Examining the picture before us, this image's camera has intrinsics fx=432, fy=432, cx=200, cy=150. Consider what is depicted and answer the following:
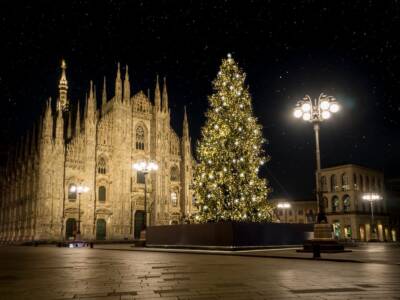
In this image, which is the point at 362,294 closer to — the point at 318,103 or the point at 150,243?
the point at 318,103

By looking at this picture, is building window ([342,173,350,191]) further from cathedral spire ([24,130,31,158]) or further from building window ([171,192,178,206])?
cathedral spire ([24,130,31,158])

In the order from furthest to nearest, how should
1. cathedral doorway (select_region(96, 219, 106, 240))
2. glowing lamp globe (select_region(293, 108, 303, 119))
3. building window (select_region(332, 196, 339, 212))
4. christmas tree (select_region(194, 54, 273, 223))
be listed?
building window (select_region(332, 196, 339, 212))
cathedral doorway (select_region(96, 219, 106, 240))
christmas tree (select_region(194, 54, 273, 223))
glowing lamp globe (select_region(293, 108, 303, 119))

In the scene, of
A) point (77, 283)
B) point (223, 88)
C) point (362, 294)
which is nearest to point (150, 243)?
point (223, 88)

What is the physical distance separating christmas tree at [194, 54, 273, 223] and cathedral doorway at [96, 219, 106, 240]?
29106mm

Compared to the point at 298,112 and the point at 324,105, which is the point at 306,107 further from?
the point at 324,105

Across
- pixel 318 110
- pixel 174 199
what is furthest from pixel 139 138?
pixel 318 110

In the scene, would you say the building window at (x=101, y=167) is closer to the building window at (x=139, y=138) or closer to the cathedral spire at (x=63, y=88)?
the building window at (x=139, y=138)

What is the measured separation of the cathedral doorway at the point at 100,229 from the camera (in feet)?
179

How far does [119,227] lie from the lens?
181ft

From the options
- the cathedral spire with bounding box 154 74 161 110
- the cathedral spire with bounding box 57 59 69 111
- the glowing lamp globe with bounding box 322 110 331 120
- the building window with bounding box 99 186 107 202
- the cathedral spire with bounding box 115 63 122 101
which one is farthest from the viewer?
the cathedral spire with bounding box 57 59 69 111

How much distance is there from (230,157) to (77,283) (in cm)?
2001

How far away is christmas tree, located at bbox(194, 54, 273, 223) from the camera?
28141mm

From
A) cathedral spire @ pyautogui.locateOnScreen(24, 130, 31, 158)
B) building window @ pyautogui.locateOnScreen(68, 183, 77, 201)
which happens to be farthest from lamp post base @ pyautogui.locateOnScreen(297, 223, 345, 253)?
cathedral spire @ pyautogui.locateOnScreen(24, 130, 31, 158)

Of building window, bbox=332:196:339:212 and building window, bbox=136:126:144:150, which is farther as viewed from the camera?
building window, bbox=332:196:339:212
